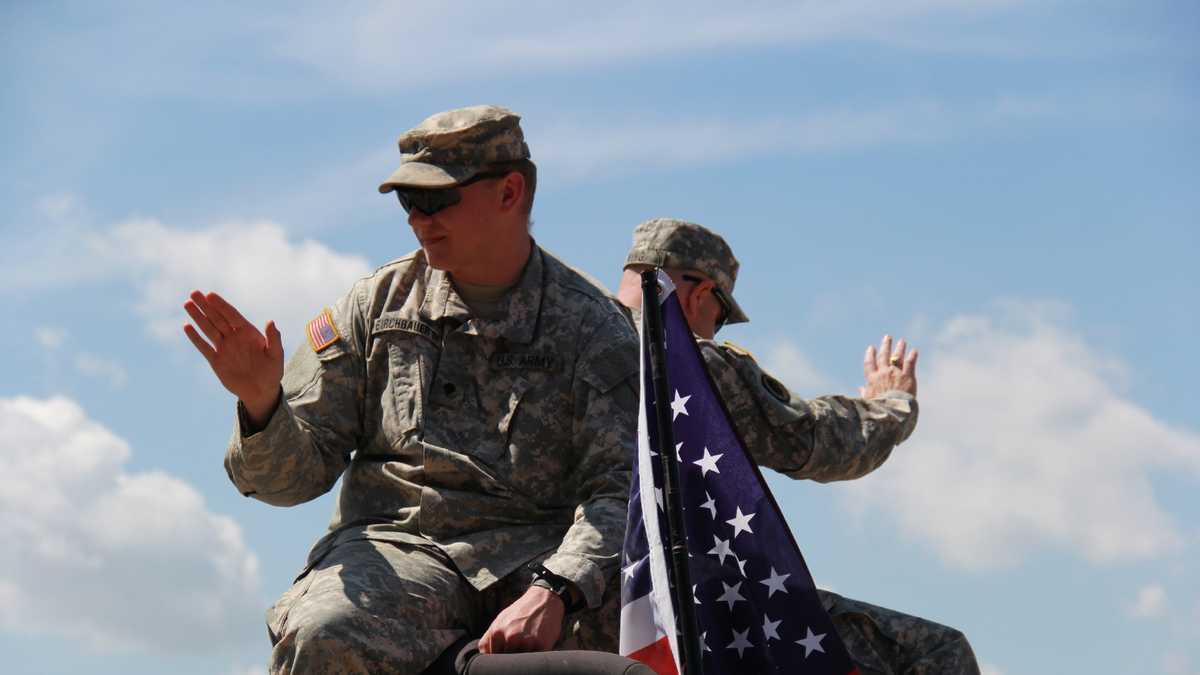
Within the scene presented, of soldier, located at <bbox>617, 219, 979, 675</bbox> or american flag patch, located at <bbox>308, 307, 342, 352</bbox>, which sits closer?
american flag patch, located at <bbox>308, 307, 342, 352</bbox>

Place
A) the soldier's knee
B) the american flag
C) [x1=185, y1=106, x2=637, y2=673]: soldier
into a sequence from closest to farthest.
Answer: the soldier's knee, [x1=185, y1=106, x2=637, y2=673]: soldier, the american flag

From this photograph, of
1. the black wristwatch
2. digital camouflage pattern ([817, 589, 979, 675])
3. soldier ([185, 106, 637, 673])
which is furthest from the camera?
digital camouflage pattern ([817, 589, 979, 675])

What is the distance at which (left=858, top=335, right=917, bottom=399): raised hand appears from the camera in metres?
9.20

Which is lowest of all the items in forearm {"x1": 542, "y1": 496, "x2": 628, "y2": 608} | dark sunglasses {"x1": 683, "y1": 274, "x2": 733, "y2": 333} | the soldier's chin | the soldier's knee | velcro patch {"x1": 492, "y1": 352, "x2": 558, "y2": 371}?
the soldier's knee

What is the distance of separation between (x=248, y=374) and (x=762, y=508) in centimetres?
194

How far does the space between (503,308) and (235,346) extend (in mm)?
1183

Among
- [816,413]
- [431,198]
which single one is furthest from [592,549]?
[816,413]

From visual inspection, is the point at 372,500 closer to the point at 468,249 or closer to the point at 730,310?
the point at 468,249

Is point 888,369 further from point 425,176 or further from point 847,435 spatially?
point 425,176

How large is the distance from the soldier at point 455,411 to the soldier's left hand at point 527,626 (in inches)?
1.4

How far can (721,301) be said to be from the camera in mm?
9258

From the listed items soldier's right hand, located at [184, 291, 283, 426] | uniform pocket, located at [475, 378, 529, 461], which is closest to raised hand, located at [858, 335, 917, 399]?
uniform pocket, located at [475, 378, 529, 461]

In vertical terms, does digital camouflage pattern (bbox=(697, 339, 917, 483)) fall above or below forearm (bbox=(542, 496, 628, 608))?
above

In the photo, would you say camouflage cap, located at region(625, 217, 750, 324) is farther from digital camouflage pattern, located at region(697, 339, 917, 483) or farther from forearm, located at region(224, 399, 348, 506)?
forearm, located at region(224, 399, 348, 506)
